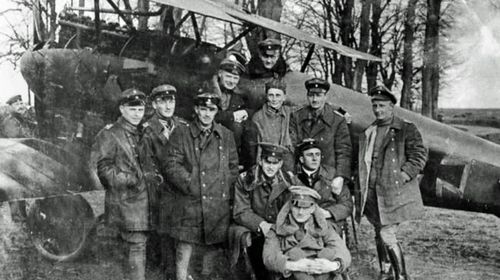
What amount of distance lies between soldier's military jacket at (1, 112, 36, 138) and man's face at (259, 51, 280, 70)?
469cm

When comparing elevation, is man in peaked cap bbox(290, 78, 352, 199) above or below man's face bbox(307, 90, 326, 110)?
below

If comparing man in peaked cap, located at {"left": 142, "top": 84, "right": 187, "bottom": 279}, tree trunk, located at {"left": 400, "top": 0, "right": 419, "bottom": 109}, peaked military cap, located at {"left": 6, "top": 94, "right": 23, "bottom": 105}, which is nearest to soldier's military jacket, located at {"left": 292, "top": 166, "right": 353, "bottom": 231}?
man in peaked cap, located at {"left": 142, "top": 84, "right": 187, "bottom": 279}

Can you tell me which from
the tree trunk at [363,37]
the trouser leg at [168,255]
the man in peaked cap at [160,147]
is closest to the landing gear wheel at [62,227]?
the trouser leg at [168,255]

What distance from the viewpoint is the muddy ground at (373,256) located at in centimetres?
604

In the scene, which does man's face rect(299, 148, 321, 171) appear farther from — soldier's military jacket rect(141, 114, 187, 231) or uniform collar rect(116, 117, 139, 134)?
uniform collar rect(116, 117, 139, 134)

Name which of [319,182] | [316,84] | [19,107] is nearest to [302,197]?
[319,182]

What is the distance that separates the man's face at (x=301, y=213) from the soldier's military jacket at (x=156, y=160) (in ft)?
4.04

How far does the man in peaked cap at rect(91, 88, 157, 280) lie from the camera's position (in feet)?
15.2

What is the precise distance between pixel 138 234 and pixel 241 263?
103 cm

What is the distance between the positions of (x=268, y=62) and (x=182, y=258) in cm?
236

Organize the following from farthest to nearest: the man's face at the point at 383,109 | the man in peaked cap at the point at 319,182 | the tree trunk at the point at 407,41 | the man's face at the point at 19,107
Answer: the tree trunk at the point at 407,41
the man's face at the point at 19,107
the man's face at the point at 383,109
the man in peaked cap at the point at 319,182

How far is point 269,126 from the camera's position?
5.22 meters

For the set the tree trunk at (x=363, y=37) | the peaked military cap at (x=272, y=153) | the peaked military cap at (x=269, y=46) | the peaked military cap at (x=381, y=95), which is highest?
the tree trunk at (x=363, y=37)

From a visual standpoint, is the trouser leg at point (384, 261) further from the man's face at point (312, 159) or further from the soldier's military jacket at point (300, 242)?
the soldier's military jacket at point (300, 242)
